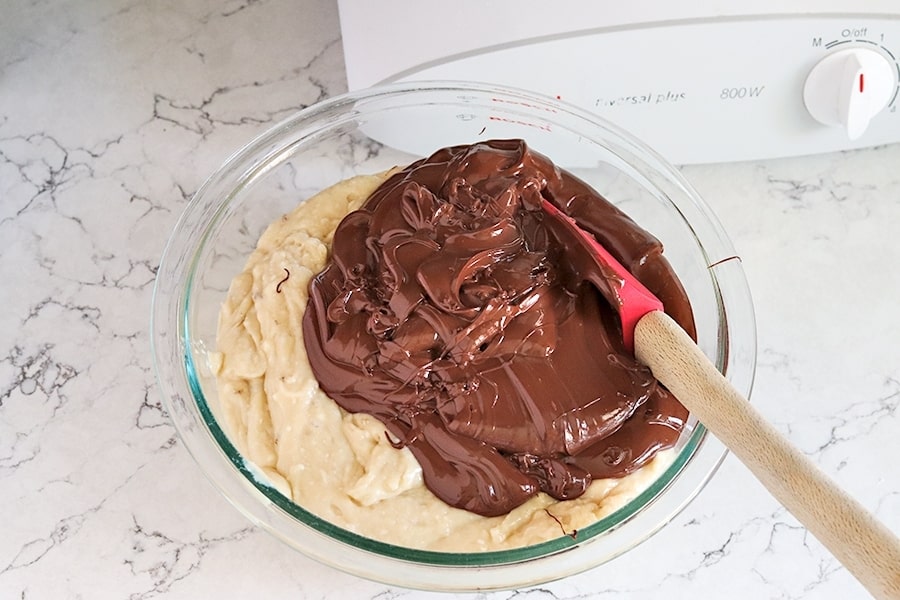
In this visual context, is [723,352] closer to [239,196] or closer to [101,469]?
[239,196]

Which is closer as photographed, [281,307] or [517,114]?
[281,307]

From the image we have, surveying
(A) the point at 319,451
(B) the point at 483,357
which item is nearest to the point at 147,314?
(A) the point at 319,451

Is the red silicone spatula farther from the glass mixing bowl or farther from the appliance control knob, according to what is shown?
the appliance control knob

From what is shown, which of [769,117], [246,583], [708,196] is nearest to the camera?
[246,583]

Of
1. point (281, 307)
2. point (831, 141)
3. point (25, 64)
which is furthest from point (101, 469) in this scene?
point (831, 141)

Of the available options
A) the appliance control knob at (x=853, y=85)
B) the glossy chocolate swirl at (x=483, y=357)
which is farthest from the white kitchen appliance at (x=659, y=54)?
the glossy chocolate swirl at (x=483, y=357)
